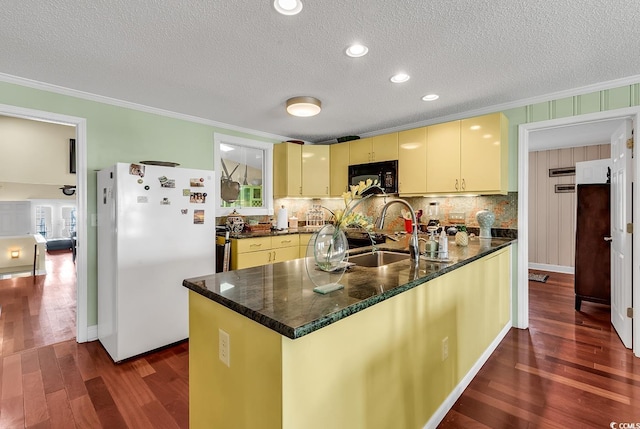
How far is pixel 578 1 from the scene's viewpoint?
154 cm

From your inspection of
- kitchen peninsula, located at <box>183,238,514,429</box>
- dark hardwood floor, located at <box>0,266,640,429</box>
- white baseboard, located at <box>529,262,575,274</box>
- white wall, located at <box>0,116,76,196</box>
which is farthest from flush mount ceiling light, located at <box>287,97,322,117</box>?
white baseboard, located at <box>529,262,575,274</box>

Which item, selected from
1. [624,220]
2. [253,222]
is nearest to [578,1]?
[624,220]

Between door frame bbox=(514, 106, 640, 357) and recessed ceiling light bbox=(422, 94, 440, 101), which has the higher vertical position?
recessed ceiling light bbox=(422, 94, 440, 101)

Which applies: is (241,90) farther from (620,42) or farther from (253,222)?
(620,42)

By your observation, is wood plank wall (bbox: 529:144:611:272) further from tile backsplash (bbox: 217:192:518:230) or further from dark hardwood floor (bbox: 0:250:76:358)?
dark hardwood floor (bbox: 0:250:76:358)

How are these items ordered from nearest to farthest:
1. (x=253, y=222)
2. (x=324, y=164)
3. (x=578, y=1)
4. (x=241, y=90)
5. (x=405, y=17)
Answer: (x=578, y=1), (x=405, y=17), (x=241, y=90), (x=253, y=222), (x=324, y=164)

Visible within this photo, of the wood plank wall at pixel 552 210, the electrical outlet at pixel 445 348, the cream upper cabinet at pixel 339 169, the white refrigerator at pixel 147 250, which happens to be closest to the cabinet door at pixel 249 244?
the white refrigerator at pixel 147 250

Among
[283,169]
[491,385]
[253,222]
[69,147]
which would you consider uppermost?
[69,147]

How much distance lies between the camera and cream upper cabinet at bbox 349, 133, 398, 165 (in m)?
3.75

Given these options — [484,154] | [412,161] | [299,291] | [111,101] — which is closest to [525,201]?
[484,154]

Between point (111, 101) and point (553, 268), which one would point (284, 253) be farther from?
point (553, 268)

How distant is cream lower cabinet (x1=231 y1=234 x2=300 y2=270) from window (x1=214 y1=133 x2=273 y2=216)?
0.68 meters

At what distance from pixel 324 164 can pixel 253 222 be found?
133 cm

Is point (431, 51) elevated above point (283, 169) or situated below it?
above
